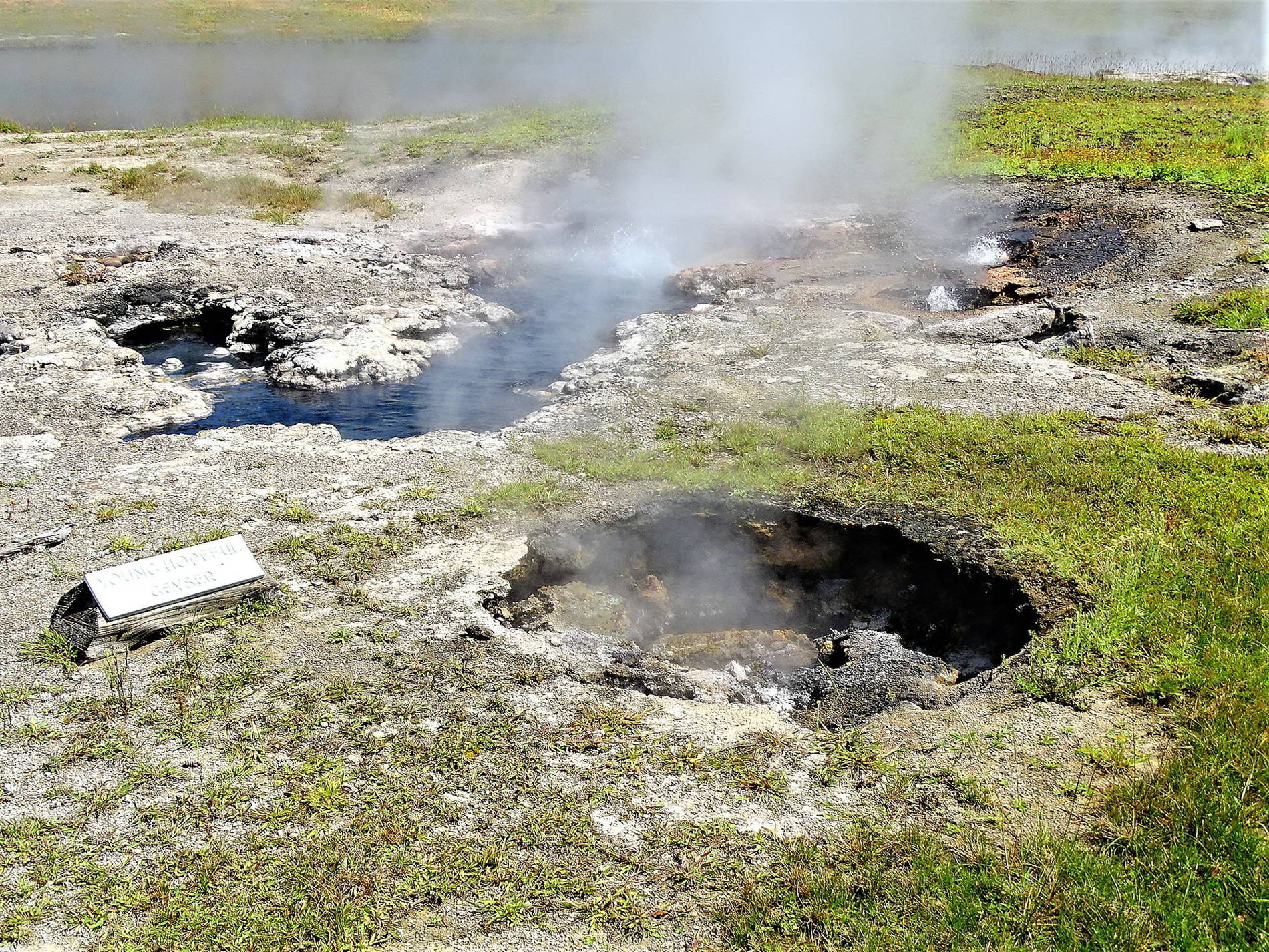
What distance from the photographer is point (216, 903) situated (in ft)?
12.4

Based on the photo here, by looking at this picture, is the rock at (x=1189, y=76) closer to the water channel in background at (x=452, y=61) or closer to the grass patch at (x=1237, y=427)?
the water channel in background at (x=452, y=61)

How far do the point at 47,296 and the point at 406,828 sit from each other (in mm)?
11251

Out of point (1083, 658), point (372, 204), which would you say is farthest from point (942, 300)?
point (372, 204)

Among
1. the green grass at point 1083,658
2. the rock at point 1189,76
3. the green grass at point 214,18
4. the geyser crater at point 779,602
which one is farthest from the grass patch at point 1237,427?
the green grass at point 214,18

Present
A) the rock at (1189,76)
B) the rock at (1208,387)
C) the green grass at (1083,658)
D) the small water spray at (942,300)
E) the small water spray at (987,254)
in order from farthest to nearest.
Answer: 1. the rock at (1189,76)
2. the small water spray at (987,254)
3. the small water spray at (942,300)
4. the rock at (1208,387)
5. the green grass at (1083,658)

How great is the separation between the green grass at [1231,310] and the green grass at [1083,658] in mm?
3612

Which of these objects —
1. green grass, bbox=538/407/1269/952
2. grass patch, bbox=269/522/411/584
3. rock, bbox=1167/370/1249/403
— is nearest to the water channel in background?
grass patch, bbox=269/522/411/584

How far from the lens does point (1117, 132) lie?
2117 centimetres

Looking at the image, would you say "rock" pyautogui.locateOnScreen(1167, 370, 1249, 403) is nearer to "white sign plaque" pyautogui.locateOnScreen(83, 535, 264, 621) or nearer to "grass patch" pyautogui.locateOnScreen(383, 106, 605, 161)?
"white sign plaque" pyautogui.locateOnScreen(83, 535, 264, 621)

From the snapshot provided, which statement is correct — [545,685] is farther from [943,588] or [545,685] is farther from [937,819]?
[943,588]

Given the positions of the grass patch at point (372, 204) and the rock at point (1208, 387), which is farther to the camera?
the grass patch at point (372, 204)

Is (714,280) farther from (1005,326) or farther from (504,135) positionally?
(504,135)

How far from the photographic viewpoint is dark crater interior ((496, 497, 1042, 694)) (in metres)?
5.93

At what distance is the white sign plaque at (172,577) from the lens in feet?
17.5
